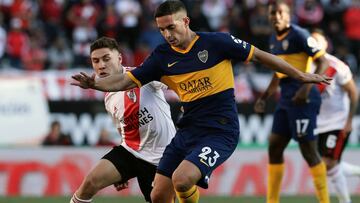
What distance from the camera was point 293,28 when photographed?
11.1 metres

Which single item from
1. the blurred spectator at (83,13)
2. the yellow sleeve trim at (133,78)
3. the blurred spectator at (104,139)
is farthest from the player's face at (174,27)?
the blurred spectator at (83,13)

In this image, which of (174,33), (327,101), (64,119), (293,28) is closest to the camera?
(174,33)

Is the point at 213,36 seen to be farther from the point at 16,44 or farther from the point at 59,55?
the point at 16,44

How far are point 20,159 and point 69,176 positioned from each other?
0.85 m

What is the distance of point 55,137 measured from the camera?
54.8 ft

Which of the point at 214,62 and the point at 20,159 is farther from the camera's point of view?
the point at 20,159

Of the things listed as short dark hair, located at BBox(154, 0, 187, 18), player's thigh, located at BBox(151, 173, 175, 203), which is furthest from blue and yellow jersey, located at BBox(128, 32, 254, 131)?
player's thigh, located at BBox(151, 173, 175, 203)

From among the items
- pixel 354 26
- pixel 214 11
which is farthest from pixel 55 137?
pixel 354 26

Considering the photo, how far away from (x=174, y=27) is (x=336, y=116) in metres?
4.57

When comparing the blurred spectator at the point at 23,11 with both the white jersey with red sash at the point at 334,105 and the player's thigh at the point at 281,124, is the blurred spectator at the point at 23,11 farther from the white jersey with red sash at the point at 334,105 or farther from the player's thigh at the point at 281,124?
the player's thigh at the point at 281,124

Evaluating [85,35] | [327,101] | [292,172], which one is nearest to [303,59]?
[327,101]

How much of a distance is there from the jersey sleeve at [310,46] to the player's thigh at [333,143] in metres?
1.46

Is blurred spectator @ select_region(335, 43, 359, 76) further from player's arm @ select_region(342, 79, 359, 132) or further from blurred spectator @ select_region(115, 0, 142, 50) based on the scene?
player's arm @ select_region(342, 79, 359, 132)

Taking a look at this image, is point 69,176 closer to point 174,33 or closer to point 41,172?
point 41,172
